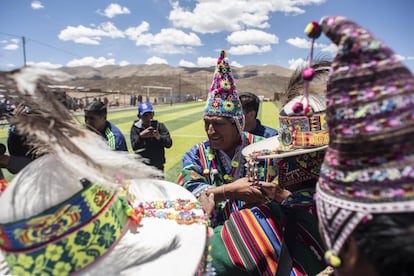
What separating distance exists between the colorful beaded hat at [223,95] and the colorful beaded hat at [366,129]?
63.1 inches

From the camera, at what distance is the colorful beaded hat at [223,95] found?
246 cm

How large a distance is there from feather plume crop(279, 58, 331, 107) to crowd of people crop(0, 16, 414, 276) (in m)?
0.19

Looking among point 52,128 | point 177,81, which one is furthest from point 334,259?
point 177,81

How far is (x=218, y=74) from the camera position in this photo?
2500mm

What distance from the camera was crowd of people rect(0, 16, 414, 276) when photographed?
2.53 ft

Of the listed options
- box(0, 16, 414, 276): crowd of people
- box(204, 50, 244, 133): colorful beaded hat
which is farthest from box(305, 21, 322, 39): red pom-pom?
box(204, 50, 244, 133): colorful beaded hat

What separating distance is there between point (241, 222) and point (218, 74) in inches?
52.5

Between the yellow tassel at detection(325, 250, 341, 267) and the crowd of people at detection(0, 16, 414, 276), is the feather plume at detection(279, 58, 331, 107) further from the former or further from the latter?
the yellow tassel at detection(325, 250, 341, 267)

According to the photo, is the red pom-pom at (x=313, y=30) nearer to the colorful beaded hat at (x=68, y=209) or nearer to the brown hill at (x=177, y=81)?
the colorful beaded hat at (x=68, y=209)

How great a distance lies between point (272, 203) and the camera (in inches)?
68.1

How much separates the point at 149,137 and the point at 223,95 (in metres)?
2.65

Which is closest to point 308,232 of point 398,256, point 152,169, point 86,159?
point 398,256

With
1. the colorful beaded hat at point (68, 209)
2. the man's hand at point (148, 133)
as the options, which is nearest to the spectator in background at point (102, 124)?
the man's hand at point (148, 133)

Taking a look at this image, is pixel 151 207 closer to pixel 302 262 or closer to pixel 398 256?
pixel 302 262
